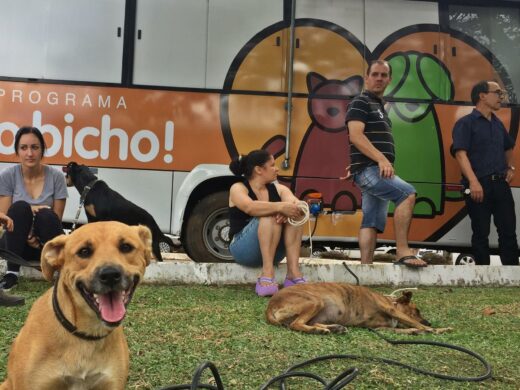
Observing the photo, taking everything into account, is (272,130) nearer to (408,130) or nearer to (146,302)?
(408,130)

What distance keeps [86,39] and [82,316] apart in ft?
14.8

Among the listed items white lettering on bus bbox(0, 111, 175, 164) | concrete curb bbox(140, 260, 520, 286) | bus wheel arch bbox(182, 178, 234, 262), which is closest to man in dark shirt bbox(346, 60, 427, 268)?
concrete curb bbox(140, 260, 520, 286)

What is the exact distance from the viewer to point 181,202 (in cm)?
542

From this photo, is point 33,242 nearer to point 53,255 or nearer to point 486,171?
point 53,255

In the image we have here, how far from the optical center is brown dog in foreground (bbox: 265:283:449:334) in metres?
2.89

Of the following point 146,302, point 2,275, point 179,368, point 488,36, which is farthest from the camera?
point 488,36

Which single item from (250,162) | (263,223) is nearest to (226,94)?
(250,162)

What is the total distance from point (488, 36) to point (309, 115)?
2.29 meters

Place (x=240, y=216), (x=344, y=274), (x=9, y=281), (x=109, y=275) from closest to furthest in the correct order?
(x=109, y=275), (x=9, y=281), (x=240, y=216), (x=344, y=274)

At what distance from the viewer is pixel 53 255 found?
67.9 inches

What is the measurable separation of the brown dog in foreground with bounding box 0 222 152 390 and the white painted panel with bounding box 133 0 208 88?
404 cm

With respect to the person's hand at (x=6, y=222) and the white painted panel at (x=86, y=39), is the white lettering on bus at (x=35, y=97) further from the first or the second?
the person's hand at (x=6, y=222)

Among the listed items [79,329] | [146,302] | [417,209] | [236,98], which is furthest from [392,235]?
[79,329]

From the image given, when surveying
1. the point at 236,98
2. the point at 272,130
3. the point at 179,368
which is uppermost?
the point at 236,98
